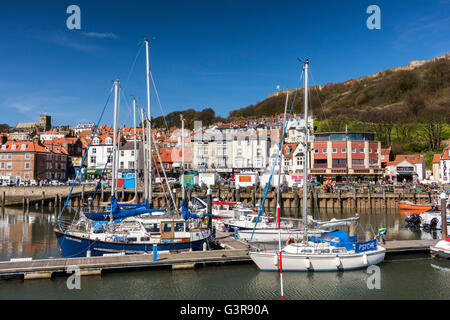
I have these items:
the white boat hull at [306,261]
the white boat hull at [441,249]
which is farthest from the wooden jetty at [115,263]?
the white boat hull at [441,249]

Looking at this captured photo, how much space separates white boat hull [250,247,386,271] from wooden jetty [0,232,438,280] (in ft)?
5.86

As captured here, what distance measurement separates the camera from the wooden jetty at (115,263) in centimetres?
1894

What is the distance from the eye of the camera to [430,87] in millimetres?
133625

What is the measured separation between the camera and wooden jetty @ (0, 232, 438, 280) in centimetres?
1894

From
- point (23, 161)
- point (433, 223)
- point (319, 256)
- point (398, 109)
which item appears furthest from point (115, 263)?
point (398, 109)

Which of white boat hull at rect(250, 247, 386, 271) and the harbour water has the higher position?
white boat hull at rect(250, 247, 386, 271)

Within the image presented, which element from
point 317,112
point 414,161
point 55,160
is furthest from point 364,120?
point 55,160

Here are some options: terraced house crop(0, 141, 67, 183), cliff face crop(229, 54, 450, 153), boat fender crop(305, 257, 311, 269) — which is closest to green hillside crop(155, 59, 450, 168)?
cliff face crop(229, 54, 450, 153)

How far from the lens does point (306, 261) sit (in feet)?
67.6

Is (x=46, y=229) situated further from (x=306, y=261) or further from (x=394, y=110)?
(x=394, y=110)

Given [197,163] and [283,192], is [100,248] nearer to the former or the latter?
[283,192]
